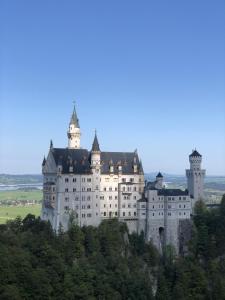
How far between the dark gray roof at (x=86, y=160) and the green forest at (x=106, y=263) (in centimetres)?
1094

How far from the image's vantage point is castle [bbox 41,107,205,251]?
97312 millimetres

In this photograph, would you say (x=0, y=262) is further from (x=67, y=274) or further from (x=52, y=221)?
(x=52, y=221)

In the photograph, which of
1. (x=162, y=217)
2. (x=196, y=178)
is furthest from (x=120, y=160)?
(x=196, y=178)

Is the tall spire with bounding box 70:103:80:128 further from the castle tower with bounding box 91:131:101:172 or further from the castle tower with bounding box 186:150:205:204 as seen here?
the castle tower with bounding box 186:150:205:204

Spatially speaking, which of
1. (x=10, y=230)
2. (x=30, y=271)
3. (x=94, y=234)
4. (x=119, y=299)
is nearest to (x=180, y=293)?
(x=119, y=299)

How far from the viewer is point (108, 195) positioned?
338 ft

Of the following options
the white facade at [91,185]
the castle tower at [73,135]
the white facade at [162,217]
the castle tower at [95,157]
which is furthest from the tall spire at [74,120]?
the white facade at [162,217]

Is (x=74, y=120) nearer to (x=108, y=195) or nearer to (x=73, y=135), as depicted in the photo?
(x=73, y=135)

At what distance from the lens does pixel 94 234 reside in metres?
93.4

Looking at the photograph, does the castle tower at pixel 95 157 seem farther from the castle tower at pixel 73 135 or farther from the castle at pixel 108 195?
the castle tower at pixel 73 135

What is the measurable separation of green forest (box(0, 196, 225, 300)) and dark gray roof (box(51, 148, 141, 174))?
1094 centimetres

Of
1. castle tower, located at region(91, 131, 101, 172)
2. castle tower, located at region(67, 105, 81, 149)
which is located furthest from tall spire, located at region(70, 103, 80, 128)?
castle tower, located at region(91, 131, 101, 172)

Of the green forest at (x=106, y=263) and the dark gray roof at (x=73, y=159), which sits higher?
the dark gray roof at (x=73, y=159)

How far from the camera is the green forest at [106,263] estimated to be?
78.0 m
